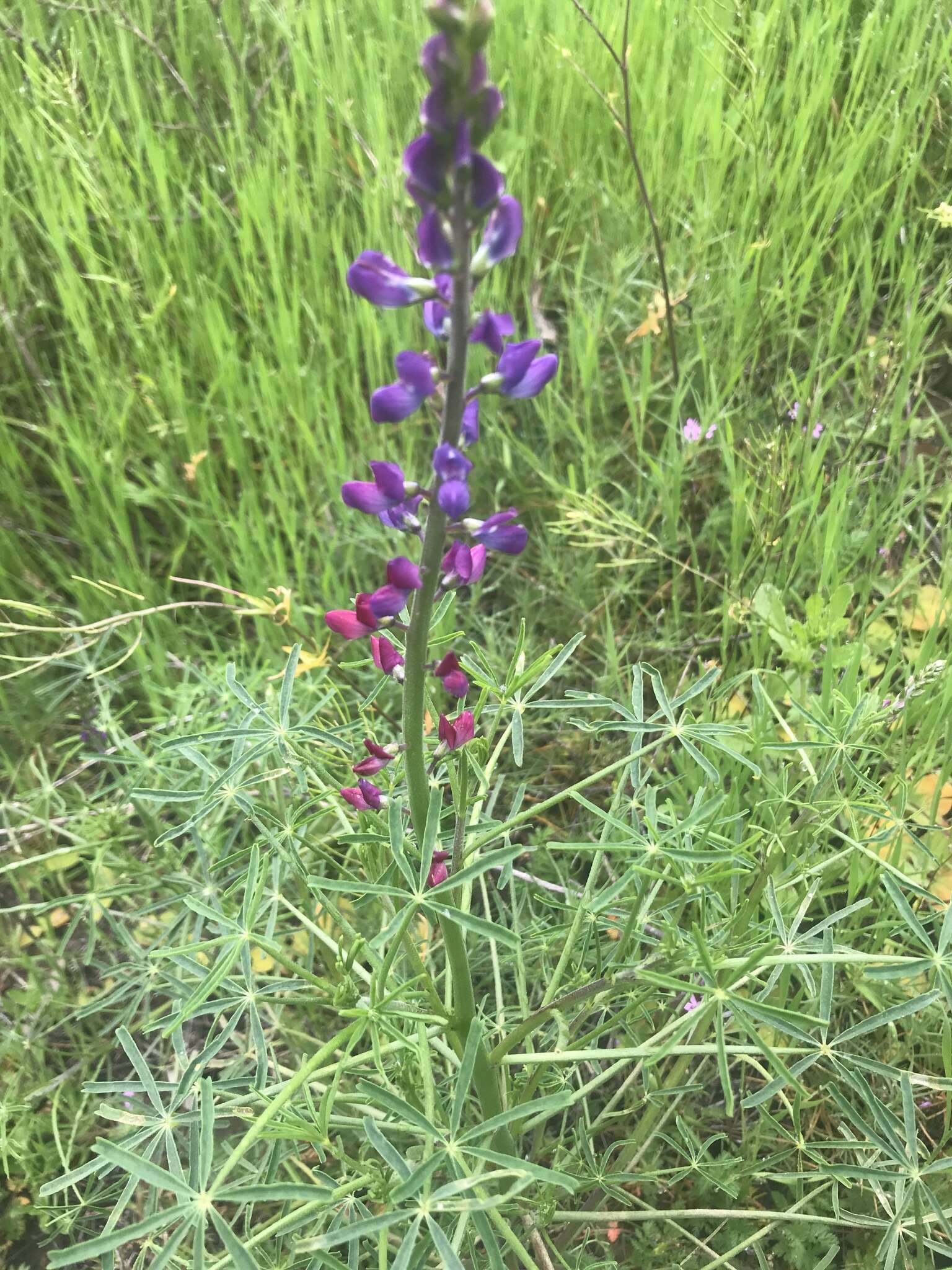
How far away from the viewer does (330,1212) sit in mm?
1222

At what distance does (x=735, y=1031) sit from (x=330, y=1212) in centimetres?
69

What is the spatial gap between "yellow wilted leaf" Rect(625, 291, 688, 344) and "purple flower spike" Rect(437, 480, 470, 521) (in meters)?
1.68

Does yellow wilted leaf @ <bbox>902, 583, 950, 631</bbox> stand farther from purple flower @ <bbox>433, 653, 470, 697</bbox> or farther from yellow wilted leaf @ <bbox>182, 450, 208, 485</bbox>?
yellow wilted leaf @ <bbox>182, 450, 208, 485</bbox>

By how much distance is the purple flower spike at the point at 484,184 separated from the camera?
0.73 meters

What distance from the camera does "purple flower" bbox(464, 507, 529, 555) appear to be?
0.94 metres

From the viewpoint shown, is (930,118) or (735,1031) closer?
(735,1031)

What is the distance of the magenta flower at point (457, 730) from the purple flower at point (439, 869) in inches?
6.5

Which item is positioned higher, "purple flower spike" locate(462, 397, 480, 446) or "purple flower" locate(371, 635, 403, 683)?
"purple flower spike" locate(462, 397, 480, 446)

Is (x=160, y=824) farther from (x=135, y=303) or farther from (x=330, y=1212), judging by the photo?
(x=135, y=303)

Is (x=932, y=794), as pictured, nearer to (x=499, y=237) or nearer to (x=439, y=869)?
Result: (x=439, y=869)

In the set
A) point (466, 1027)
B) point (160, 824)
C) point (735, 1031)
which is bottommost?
point (735, 1031)

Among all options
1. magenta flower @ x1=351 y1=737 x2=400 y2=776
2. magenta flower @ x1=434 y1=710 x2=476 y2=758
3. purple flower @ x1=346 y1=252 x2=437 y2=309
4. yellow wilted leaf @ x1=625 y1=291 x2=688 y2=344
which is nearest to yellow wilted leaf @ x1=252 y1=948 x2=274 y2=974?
magenta flower @ x1=351 y1=737 x2=400 y2=776

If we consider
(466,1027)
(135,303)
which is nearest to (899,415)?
(466,1027)

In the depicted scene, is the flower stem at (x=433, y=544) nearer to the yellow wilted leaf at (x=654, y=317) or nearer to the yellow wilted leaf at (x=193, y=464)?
the yellow wilted leaf at (x=193, y=464)
